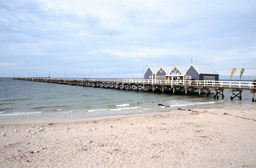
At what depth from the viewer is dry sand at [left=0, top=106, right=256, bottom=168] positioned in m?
5.45

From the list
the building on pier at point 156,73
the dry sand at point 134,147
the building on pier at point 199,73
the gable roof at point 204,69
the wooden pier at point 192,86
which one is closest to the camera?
the dry sand at point 134,147

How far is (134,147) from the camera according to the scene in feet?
21.9

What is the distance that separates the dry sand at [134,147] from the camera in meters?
5.45

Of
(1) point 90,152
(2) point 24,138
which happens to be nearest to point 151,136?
(1) point 90,152

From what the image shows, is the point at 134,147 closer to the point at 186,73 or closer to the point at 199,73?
the point at 199,73

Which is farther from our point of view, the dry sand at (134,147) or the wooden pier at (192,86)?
the wooden pier at (192,86)

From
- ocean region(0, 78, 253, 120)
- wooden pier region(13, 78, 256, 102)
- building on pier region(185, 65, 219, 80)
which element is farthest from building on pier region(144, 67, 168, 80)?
ocean region(0, 78, 253, 120)

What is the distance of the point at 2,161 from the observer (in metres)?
5.51

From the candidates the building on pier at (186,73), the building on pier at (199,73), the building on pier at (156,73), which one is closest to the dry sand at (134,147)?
the building on pier at (199,73)

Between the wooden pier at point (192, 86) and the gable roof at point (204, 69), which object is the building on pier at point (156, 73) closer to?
the wooden pier at point (192, 86)

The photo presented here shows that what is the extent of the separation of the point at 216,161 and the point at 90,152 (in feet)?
12.3

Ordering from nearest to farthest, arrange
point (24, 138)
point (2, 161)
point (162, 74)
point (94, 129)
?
point (2, 161) → point (24, 138) → point (94, 129) → point (162, 74)

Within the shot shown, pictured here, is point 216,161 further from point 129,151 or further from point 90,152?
point 90,152

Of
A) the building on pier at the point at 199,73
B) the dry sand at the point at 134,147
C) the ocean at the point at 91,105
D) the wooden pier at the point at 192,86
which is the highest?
the building on pier at the point at 199,73
